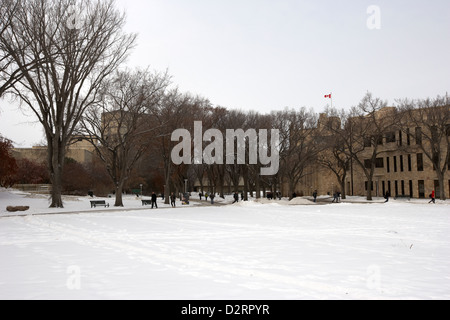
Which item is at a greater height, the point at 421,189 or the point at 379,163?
the point at 379,163

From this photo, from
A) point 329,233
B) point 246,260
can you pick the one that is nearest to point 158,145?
point 329,233

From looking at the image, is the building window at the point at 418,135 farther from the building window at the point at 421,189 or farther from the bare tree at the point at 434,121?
the building window at the point at 421,189

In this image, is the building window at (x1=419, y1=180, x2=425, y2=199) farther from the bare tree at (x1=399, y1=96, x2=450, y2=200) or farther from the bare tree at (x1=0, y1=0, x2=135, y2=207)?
the bare tree at (x1=0, y1=0, x2=135, y2=207)

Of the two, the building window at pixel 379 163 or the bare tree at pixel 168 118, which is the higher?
the bare tree at pixel 168 118

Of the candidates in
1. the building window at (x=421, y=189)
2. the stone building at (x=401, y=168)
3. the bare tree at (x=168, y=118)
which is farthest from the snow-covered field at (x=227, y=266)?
the building window at (x=421, y=189)

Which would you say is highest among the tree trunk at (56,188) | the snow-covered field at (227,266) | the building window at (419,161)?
the building window at (419,161)

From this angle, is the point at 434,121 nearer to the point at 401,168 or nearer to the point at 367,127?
the point at 367,127

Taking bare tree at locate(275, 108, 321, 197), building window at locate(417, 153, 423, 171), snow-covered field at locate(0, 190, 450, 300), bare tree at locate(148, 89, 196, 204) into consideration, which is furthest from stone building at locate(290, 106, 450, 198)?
snow-covered field at locate(0, 190, 450, 300)

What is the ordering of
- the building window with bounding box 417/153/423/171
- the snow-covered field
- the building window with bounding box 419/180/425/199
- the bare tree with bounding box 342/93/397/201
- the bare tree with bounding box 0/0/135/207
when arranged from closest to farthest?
the snow-covered field → the bare tree with bounding box 0/0/135/207 → the bare tree with bounding box 342/93/397/201 → the building window with bounding box 419/180/425/199 → the building window with bounding box 417/153/423/171

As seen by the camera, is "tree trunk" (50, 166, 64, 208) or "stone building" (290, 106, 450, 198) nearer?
"tree trunk" (50, 166, 64, 208)

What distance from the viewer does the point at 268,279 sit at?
7109 mm

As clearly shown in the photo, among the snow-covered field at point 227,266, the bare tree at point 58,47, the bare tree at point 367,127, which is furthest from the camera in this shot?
the bare tree at point 367,127

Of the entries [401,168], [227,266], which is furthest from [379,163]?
[227,266]

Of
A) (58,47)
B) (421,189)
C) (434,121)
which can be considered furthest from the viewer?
(421,189)
